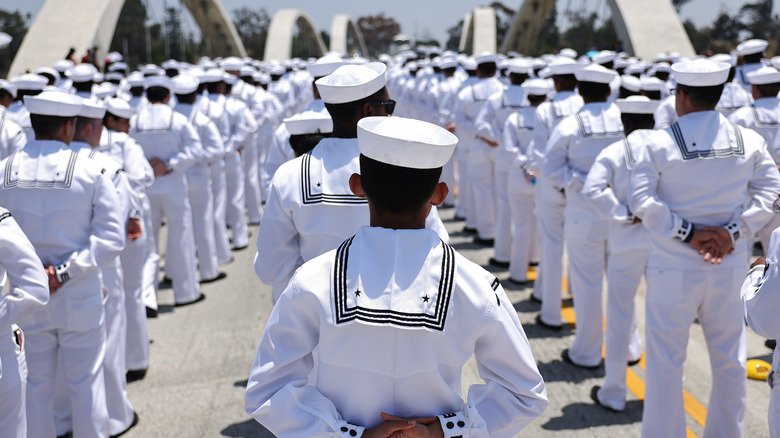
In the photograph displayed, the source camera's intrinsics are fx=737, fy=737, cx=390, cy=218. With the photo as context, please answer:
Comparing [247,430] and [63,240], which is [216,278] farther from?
[63,240]

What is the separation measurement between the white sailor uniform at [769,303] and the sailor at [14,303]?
3.19 metres

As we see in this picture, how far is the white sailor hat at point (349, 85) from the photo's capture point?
3303 millimetres

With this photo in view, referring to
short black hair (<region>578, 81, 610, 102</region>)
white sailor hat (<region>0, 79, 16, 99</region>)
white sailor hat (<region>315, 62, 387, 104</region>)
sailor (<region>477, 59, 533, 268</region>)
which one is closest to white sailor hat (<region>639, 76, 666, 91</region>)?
short black hair (<region>578, 81, 610, 102</region>)

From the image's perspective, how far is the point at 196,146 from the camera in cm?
770

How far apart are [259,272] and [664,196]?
2345mm

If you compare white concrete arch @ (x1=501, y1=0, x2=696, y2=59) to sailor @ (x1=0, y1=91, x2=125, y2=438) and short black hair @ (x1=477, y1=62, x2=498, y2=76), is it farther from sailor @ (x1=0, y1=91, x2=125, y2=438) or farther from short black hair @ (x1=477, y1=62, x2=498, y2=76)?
sailor @ (x1=0, y1=91, x2=125, y2=438)

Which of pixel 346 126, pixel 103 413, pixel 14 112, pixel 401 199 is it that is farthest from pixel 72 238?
pixel 14 112

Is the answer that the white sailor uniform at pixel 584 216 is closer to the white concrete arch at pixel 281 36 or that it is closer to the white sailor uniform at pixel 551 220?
the white sailor uniform at pixel 551 220

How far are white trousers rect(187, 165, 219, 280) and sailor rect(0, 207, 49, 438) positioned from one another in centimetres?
502

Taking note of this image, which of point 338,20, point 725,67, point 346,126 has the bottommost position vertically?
point 338,20

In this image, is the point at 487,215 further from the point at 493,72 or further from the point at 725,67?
the point at 725,67

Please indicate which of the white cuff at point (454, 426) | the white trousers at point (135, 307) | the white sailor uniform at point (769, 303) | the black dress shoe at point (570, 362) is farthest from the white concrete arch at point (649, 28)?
the white cuff at point (454, 426)

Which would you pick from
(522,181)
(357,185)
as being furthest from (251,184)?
(357,185)

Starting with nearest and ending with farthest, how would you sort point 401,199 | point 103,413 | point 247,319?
point 401,199 → point 103,413 → point 247,319
